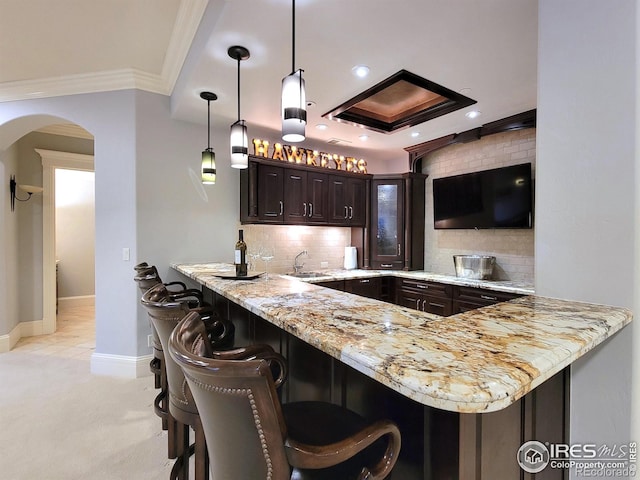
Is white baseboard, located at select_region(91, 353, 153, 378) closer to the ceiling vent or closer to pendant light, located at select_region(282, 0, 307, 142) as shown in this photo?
pendant light, located at select_region(282, 0, 307, 142)

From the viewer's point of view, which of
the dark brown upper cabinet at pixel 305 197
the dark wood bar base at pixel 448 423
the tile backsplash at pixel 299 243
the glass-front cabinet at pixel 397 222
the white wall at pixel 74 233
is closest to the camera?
the dark wood bar base at pixel 448 423

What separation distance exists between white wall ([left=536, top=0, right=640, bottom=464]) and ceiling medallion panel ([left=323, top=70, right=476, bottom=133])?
133 cm

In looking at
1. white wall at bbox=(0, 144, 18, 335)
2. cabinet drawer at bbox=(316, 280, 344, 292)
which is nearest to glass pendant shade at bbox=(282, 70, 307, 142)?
cabinet drawer at bbox=(316, 280, 344, 292)

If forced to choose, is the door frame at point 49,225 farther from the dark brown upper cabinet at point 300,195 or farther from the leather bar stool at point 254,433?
the leather bar stool at point 254,433

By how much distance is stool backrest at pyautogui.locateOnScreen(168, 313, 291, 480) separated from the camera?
0.72 m

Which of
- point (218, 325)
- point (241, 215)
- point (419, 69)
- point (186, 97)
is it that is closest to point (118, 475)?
point (218, 325)

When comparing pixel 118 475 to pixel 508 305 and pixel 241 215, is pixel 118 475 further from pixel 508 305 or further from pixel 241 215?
pixel 241 215

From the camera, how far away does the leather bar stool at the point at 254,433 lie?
72 centimetres

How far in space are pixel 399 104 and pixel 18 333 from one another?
555cm

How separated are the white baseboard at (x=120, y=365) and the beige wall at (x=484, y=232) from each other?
3806 millimetres

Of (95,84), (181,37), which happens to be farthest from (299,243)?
(95,84)

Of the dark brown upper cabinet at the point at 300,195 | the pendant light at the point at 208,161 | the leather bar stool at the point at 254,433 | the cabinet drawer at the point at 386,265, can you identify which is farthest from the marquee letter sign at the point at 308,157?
the leather bar stool at the point at 254,433

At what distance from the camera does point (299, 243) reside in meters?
4.57

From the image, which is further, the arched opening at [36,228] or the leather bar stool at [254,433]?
the arched opening at [36,228]
